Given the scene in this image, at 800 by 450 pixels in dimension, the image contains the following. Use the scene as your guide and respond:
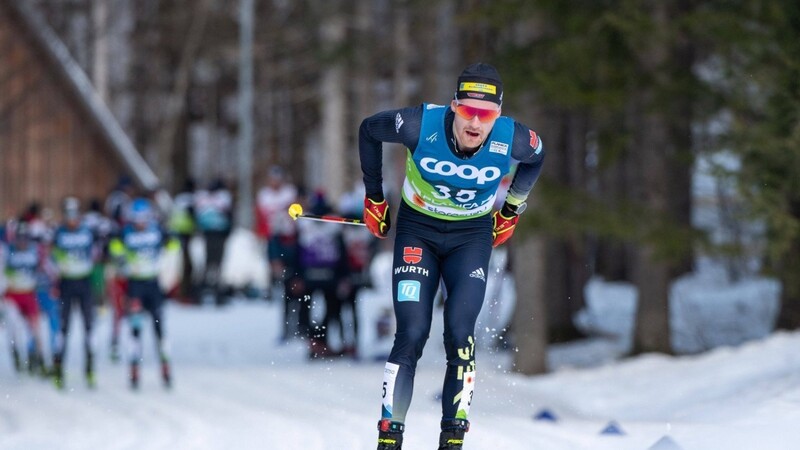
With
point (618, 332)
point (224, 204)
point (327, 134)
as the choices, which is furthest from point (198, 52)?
point (618, 332)

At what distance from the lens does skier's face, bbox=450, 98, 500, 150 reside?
787 cm

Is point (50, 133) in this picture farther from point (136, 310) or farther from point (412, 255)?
point (412, 255)

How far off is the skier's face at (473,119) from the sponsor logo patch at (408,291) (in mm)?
875

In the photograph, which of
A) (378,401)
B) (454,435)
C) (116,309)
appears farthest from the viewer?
(116,309)

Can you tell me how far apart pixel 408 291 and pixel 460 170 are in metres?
0.77

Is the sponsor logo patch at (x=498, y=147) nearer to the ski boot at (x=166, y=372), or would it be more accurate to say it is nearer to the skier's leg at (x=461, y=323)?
the skier's leg at (x=461, y=323)

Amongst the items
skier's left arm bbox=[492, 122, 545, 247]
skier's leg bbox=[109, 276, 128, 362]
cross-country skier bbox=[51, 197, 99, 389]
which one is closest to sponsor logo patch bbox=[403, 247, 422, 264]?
skier's left arm bbox=[492, 122, 545, 247]

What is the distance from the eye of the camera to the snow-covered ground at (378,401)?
10.3 m

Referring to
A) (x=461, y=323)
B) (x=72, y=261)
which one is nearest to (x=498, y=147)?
(x=461, y=323)

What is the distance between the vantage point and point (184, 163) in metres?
42.2

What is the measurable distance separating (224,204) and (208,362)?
216 inches

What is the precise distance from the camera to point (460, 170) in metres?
8.05

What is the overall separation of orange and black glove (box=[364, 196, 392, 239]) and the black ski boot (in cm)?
133

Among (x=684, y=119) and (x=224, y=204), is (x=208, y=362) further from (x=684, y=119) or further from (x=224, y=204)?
(x=684, y=119)
